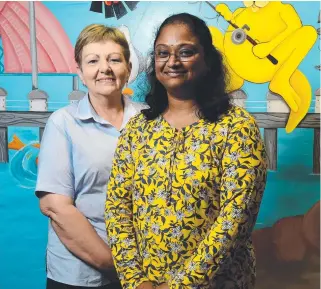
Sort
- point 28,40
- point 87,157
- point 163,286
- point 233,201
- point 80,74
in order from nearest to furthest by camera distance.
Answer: point 233,201 < point 163,286 < point 87,157 < point 80,74 < point 28,40

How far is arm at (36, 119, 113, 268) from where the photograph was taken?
1919 millimetres

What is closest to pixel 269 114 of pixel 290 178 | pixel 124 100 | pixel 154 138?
pixel 290 178

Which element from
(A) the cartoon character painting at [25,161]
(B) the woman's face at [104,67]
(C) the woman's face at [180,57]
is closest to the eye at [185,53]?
(C) the woman's face at [180,57]

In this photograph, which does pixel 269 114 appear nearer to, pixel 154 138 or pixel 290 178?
pixel 290 178

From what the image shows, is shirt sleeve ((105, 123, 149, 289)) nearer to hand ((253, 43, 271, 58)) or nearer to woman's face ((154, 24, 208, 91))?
woman's face ((154, 24, 208, 91))

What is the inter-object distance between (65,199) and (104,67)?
0.55 meters

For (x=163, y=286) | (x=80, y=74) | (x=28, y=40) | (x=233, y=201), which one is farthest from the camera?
(x=28, y=40)

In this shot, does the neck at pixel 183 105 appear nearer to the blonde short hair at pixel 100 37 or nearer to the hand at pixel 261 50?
the blonde short hair at pixel 100 37

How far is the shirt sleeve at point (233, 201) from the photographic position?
1348mm

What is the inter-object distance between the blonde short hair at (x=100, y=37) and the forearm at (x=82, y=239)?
0.63 meters

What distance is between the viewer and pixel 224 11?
2.06 metres

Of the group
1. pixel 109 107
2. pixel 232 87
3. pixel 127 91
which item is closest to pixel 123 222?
pixel 109 107

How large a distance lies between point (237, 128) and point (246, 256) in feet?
1.34

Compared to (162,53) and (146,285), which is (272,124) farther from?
(146,285)
